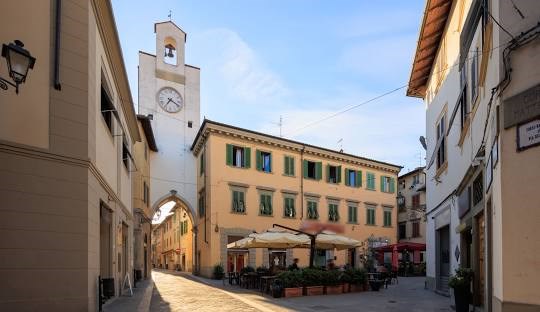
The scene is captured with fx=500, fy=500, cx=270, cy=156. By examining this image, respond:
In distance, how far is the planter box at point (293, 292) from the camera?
54.9 feet

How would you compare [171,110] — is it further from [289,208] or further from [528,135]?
[528,135]

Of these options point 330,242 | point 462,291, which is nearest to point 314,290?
point 330,242

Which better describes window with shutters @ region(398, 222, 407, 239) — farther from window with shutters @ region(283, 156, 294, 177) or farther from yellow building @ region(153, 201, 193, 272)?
yellow building @ region(153, 201, 193, 272)

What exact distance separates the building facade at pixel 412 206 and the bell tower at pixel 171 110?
20.2 metres

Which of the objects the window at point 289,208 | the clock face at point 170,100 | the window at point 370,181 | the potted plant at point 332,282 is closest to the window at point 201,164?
the clock face at point 170,100

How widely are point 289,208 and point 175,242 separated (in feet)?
81.5

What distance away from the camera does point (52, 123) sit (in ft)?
31.5

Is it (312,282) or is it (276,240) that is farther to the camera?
(276,240)

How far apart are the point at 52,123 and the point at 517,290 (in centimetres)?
842

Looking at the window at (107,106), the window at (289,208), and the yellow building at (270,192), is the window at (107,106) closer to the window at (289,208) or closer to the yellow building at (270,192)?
the yellow building at (270,192)

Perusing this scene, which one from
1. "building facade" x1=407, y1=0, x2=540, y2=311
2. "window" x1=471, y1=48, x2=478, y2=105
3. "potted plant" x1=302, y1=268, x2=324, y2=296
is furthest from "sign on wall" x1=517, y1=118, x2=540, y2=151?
"potted plant" x1=302, y1=268, x2=324, y2=296

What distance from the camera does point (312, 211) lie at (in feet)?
123

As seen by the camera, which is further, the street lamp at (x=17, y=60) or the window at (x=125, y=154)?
the window at (x=125, y=154)

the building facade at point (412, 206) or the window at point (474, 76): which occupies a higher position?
the window at point (474, 76)
